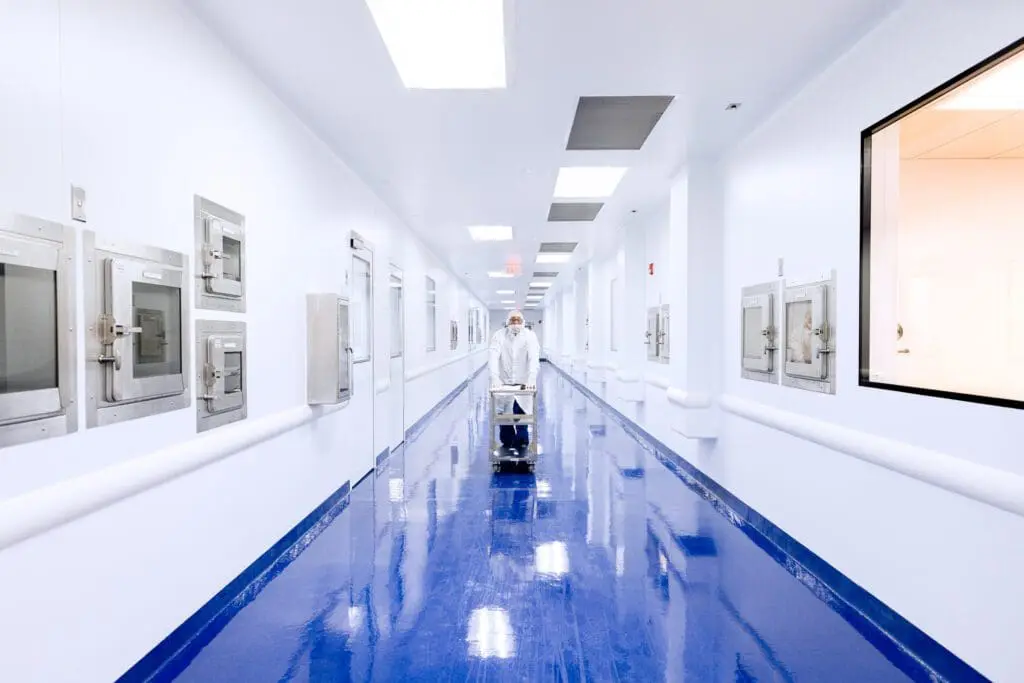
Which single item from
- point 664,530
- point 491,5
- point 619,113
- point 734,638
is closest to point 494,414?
point 664,530

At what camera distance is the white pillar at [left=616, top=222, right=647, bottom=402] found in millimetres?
8805

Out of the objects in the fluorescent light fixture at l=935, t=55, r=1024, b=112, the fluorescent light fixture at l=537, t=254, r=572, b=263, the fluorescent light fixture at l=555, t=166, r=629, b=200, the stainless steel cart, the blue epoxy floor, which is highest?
the fluorescent light fixture at l=555, t=166, r=629, b=200

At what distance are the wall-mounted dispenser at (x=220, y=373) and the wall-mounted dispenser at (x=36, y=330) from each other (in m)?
0.87

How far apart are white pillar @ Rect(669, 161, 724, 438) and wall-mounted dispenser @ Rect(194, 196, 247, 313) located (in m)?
3.75

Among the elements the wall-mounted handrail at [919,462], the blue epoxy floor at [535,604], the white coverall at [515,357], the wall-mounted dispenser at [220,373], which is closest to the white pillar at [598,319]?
the white coverall at [515,357]

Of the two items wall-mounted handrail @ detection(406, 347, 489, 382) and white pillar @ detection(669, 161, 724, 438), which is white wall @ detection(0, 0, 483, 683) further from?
wall-mounted handrail @ detection(406, 347, 489, 382)

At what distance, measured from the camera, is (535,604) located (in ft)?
10.9

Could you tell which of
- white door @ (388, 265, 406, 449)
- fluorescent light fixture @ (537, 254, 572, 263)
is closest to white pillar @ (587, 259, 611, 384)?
fluorescent light fixture @ (537, 254, 572, 263)

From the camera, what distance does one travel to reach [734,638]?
117 inches

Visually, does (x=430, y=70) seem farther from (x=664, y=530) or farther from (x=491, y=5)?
(x=664, y=530)

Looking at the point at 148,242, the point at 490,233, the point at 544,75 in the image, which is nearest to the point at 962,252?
the point at 544,75

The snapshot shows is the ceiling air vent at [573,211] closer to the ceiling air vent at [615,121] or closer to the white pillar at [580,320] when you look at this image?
the ceiling air vent at [615,121]

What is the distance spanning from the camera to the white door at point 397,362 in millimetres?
7613

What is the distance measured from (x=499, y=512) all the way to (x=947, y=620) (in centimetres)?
312
